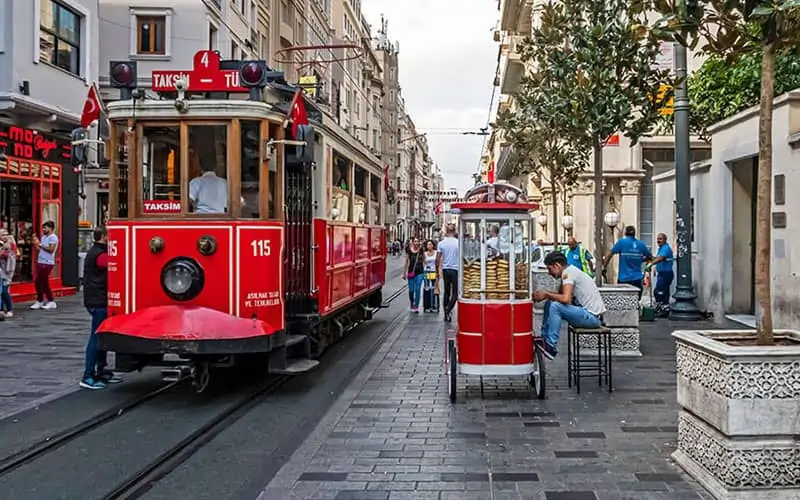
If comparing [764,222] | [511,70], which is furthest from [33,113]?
[511,70]

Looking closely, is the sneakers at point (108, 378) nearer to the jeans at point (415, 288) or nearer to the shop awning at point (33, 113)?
the jeans at point (415, 288)

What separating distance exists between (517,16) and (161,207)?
136ft

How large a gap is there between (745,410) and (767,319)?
2.23 ft

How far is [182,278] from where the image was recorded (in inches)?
334

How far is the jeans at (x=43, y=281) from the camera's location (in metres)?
17.9

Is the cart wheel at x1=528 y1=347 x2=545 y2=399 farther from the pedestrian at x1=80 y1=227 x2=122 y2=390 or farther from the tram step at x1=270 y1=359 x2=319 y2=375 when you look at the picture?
the pedestrian at x1=80 y1=227 x2=122 y2=390

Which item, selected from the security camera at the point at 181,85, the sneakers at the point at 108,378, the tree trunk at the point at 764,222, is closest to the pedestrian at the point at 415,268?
the sneakers at the point at 108,378

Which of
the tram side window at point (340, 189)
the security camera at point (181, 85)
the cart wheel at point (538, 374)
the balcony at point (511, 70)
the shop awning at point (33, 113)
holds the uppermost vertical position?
the balcony at point (511, 70)

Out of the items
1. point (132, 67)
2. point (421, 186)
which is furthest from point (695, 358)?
point (421, 186)

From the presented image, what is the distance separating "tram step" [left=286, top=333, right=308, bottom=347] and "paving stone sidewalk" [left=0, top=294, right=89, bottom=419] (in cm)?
246

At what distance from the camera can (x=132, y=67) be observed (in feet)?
29.5

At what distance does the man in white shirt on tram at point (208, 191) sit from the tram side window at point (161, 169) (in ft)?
0.53

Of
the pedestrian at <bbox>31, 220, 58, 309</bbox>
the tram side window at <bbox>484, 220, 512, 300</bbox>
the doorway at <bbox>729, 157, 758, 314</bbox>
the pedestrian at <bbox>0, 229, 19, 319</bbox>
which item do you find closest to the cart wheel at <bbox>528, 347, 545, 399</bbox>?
the tram side window at <bbox>484, 220, 512, 300</bbox>

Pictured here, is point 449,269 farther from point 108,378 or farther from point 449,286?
point 108,378
